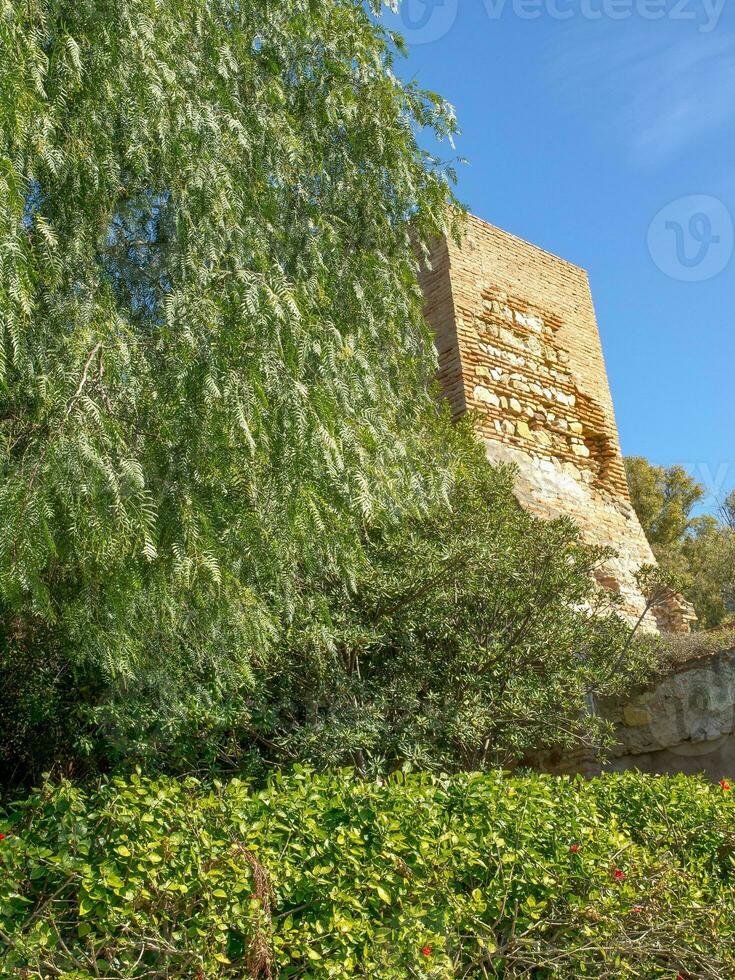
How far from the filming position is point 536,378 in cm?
1015

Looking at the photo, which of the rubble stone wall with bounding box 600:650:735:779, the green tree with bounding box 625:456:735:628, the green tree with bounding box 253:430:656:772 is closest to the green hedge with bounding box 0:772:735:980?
the green tree with bounding box 253:430:656:772

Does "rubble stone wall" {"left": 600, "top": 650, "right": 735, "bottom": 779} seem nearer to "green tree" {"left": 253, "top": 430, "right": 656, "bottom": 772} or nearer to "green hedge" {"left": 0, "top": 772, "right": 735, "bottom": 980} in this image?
"green tree" {"left": 253, "top": 430, "right": 656, "bottom": 772}

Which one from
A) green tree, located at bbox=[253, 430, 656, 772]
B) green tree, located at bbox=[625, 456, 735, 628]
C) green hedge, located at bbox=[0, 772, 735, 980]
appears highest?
green tree, located at bbox=[625, 456, 735, 628]

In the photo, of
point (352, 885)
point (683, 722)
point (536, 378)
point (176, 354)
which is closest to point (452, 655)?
point (683, 722)

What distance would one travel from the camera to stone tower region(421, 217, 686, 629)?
30.9 ft

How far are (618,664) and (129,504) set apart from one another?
15.3 feet

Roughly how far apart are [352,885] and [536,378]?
7642 millimetres

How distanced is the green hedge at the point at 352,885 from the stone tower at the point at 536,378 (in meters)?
5.41

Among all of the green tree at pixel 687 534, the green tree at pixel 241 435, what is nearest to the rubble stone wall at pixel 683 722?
the green tree at pixel 241 435

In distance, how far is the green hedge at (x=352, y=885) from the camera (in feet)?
9.40

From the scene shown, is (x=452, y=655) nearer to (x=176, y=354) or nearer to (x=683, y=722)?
(x=683, y=722)

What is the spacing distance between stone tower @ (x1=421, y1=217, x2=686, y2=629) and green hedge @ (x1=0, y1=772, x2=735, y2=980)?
213 inches

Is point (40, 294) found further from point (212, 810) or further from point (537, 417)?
point (537, 417)

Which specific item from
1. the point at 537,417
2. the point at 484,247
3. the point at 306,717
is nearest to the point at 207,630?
the point at 306,717
